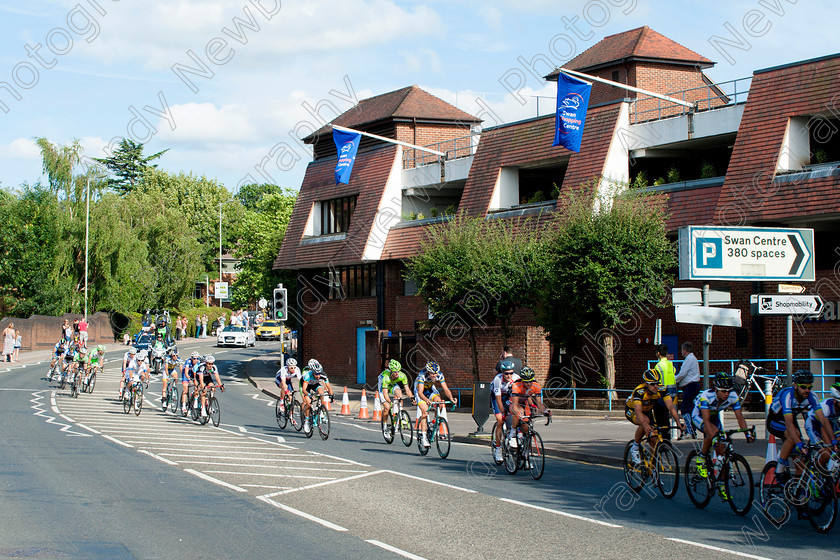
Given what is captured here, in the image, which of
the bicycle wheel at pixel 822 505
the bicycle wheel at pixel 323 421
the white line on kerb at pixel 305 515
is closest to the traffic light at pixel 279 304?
the bicycle wheel at pixel 323 421

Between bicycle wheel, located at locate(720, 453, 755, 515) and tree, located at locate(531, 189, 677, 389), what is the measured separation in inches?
539

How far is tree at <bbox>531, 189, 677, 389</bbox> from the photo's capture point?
24.4 meters

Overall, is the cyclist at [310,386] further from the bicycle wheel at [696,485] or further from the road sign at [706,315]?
the bicycle wheel at [696,485]

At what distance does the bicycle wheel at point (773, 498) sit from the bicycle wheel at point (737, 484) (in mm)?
530

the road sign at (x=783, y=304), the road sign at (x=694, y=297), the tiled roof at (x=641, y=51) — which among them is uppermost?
the tiled roof at (x=641, y=51)

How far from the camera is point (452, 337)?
30.2 m

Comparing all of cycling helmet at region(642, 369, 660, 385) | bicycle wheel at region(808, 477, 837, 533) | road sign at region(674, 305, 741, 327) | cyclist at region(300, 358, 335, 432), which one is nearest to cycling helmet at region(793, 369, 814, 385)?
bicycle wheel at region(808, 477, 837, 533)

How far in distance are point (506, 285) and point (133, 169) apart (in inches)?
3013

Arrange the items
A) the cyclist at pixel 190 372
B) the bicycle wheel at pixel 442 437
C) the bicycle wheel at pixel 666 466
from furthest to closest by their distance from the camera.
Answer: the cyclist at pixel 190 372 → the bicycle wheel at pixel 442 437 → the bicycle wheel at pixel 666 466

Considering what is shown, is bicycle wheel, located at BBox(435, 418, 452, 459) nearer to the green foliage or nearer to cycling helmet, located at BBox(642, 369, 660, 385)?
cycling helmet, located at BBox(642, 369, 660, 385)

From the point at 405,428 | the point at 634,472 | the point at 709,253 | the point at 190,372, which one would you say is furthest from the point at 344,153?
the point at 634,472

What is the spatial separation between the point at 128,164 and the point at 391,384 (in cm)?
8358

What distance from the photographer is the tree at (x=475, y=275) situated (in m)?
27.7

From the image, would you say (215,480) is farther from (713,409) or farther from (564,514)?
(713,409)
